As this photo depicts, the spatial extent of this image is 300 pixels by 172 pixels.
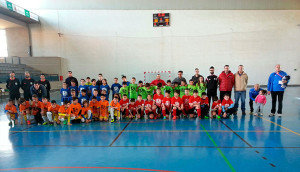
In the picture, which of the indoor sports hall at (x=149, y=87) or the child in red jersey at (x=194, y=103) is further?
the child in red jersey at (x=194, y=103)

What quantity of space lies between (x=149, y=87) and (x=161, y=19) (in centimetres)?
1102

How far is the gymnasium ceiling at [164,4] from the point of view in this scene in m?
16.1

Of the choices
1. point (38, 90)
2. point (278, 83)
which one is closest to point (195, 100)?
point (278, 83)

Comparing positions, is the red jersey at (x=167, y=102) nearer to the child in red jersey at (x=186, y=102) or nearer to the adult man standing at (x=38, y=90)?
the child in red jersey at (x=186, y=102)

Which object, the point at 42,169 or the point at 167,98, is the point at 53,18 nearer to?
the point at 167,98

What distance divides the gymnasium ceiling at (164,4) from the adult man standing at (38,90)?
11.6 metres

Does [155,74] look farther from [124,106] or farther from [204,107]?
[204,107]

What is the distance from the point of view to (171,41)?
54.0 ft

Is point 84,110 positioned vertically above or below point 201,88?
below

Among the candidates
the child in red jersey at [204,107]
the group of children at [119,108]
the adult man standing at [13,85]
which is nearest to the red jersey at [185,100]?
the group of children at [119,108]

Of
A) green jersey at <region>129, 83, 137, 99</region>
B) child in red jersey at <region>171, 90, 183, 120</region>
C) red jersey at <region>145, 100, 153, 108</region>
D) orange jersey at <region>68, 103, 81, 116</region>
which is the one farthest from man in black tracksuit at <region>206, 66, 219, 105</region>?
orange jersey at <region>68, 103, 81, 116</region>

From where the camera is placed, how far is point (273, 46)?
16.2 meters

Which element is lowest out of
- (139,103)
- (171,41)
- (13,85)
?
(139,103)

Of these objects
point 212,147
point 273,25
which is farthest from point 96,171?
point 273,25
